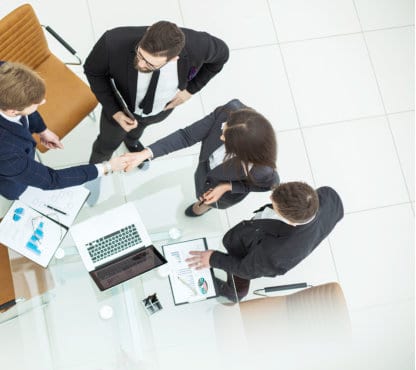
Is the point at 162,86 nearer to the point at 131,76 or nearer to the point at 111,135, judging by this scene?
the point at 131,76

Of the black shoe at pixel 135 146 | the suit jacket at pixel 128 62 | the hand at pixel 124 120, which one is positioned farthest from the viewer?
the black shoe at pixel 135 146

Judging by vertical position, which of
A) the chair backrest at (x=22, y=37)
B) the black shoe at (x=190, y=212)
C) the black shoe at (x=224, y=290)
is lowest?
the black shoe at (x=224, y=290)

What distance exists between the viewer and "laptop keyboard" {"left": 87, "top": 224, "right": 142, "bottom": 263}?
2.03 m

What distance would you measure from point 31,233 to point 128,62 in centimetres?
99

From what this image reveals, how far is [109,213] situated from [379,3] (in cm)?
305

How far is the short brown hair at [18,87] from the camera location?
1.74 metres

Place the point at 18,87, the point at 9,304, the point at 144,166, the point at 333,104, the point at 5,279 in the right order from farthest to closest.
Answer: the point at 333,104 < the point at 144,166 < the point at 5,279 < the point at 9,304 < the point at 18,87

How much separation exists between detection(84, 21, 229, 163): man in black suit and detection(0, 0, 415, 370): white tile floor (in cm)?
71

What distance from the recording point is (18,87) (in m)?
1.74

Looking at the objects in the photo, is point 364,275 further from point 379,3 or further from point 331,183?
point 379,3

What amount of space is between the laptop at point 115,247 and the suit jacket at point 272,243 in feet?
1.15

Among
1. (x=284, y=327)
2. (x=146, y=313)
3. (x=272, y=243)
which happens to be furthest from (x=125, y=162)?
(x=284, y=327)

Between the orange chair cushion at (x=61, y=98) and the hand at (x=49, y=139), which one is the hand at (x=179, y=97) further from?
the hand at (x=49, y=139)

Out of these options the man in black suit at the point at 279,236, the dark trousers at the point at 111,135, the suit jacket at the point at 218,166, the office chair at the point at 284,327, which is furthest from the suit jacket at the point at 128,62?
the office chair at the point at 284,327
